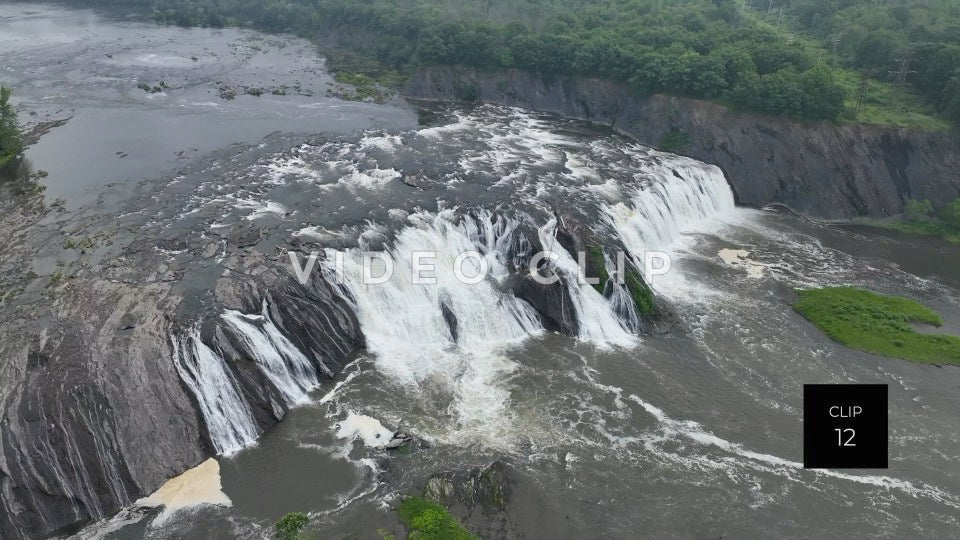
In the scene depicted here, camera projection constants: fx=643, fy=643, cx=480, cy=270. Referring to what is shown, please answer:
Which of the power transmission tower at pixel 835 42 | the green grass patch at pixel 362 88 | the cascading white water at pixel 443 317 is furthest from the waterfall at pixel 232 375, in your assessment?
the power transmission tower at pixel 835 42

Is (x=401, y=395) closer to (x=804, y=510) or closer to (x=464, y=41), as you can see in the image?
(x=804, y=510)

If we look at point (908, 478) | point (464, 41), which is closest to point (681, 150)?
point (464, 41)

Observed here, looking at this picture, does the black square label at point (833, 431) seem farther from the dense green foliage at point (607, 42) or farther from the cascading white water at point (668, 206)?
the dense green foliage at point (607, 42)

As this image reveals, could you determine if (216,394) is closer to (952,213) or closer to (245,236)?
(245,236)

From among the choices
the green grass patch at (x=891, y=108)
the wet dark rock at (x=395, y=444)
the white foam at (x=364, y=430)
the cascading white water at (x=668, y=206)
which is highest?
the green grass patch at (x=891, y=108)

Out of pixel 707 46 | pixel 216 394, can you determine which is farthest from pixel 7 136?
pixel 707 46
